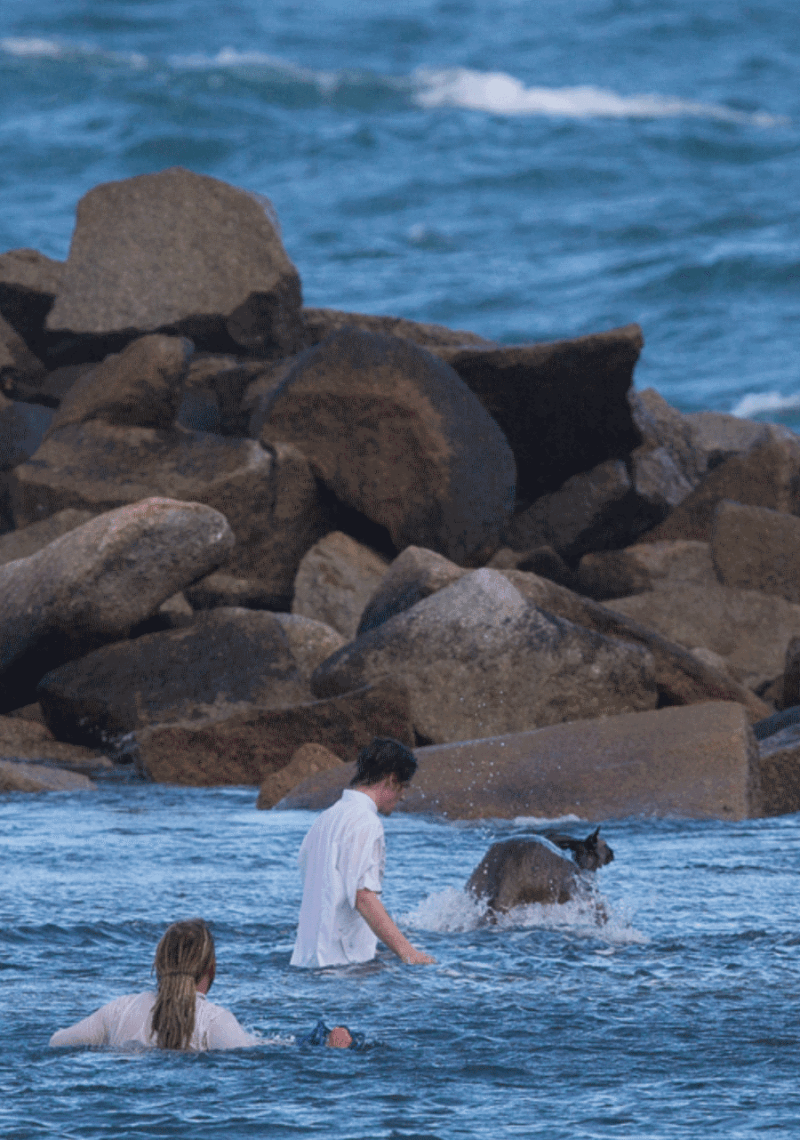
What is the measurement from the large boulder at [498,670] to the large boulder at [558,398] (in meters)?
6.24

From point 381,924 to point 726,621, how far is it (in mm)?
11169

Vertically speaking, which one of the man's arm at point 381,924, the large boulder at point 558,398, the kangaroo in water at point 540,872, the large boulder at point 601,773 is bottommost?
the large boulder at point 601,773

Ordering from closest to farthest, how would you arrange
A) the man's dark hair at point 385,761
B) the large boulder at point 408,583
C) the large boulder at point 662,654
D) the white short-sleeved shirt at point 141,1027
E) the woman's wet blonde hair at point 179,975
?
the woman's wet blonde hair at point 179,975 → the white short-sleeved shirt at point 141,1027 → the man's dark hair at point 385,761 → the large boulder at point 662,654 → the large boulder at point 408,583

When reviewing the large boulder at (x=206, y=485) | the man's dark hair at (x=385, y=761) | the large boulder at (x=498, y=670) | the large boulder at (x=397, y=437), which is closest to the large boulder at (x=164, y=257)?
the large boulder at (x=206, y=485)

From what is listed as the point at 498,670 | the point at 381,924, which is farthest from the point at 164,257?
the point at 381,924

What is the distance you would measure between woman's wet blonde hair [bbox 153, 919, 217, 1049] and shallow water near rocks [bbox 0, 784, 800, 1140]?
5.0 inches

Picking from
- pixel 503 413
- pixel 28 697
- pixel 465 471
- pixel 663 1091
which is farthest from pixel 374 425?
pixel 663 1091

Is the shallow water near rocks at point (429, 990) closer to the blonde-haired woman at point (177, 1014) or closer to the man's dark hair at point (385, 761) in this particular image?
the blonde-haired woman at point (177, 1014)

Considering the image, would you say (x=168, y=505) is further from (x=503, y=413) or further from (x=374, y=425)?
(x=503, y=413)

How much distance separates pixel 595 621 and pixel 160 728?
158 inches

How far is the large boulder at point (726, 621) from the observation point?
683 inches

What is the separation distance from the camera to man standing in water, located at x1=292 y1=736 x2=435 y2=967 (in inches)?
279

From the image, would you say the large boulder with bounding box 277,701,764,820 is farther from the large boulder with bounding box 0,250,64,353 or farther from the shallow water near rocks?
the large boulder with bounding box 0,250,64,353

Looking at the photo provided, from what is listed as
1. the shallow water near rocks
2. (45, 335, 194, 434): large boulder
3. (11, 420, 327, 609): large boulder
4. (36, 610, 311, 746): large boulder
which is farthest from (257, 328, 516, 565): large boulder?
the shallow water near rocks
